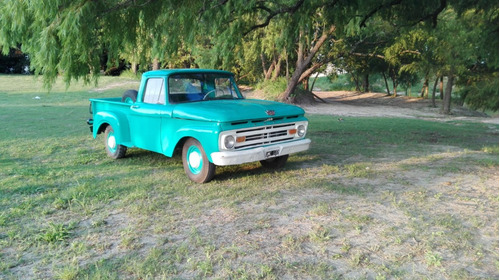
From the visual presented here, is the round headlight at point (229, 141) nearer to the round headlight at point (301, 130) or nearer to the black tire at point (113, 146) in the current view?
the round headlight at point (301, 130)

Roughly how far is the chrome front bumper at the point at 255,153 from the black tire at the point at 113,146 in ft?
8.87

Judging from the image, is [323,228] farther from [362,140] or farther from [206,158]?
[362,140]

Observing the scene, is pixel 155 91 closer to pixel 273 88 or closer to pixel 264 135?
pixel 264 135

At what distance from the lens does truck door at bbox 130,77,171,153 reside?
21.4 ft

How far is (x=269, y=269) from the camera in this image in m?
3.39

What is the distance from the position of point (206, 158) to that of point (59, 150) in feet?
14.5

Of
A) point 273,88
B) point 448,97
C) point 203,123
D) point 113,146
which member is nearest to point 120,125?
point 113,146

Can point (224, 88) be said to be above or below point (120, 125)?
above

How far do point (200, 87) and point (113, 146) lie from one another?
7.44 feet

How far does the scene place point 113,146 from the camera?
7.79 metres

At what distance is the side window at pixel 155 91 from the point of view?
659 cm

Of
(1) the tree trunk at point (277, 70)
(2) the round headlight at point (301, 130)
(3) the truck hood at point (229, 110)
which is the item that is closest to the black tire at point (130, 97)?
(3) the truck hood at point (229, 110)

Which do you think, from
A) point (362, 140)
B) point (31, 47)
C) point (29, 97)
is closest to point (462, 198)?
point (362, 140)

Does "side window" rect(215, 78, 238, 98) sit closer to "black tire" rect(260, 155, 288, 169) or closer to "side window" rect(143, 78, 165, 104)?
"side window" rect(143, 78, 165, 104)
